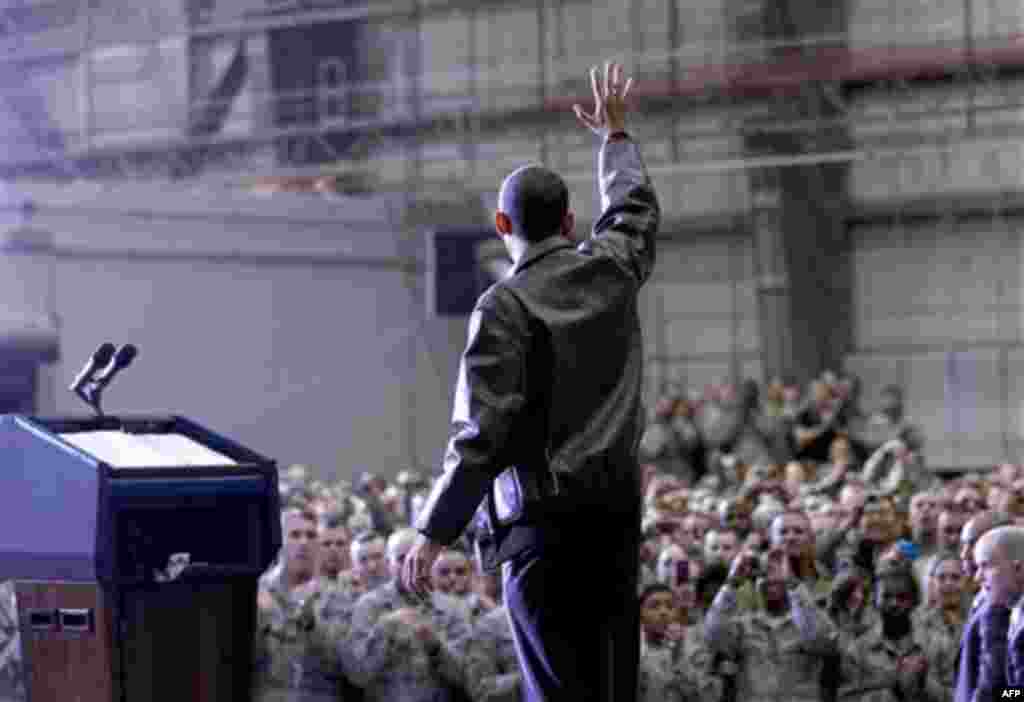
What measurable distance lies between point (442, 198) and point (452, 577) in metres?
14.2

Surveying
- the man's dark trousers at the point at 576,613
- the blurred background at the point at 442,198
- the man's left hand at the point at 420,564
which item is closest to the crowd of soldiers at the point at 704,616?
the man's dark trousers at the point at 576,613

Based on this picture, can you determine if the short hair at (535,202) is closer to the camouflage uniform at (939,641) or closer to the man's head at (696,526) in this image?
the camouflage uniform at (939,641)

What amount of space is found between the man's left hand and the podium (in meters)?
0.92

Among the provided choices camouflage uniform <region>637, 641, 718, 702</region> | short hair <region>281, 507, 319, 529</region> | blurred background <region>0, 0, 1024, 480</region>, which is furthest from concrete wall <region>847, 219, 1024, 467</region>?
camouflage uniform <region>637, 641, 718, 702</region>

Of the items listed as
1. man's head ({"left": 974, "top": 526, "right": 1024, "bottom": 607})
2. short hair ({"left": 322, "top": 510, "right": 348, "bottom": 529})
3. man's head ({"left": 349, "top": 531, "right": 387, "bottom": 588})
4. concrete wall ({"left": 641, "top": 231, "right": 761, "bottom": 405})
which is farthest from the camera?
concrete wall ({"left": 641, "top": 231, "right": 761, "bottom": 405})

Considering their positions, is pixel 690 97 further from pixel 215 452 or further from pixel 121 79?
pixel 215 452

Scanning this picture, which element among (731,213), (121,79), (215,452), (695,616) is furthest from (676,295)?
(215,452)

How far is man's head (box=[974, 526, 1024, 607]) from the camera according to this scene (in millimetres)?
7145

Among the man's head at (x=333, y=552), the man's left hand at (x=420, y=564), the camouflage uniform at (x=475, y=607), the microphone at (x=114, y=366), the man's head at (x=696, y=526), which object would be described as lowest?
the man's head at (x=696, y=526)

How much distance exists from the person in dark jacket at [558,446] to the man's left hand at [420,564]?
33 millimetres

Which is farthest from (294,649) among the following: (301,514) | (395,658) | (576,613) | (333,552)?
(576,613)

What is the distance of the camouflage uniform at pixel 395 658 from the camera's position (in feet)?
35.8

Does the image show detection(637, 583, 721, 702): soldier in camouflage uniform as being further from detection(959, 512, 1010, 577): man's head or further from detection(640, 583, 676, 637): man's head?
detection(959, 512, 1010, 577): man's head

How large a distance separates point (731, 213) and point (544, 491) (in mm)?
21947
